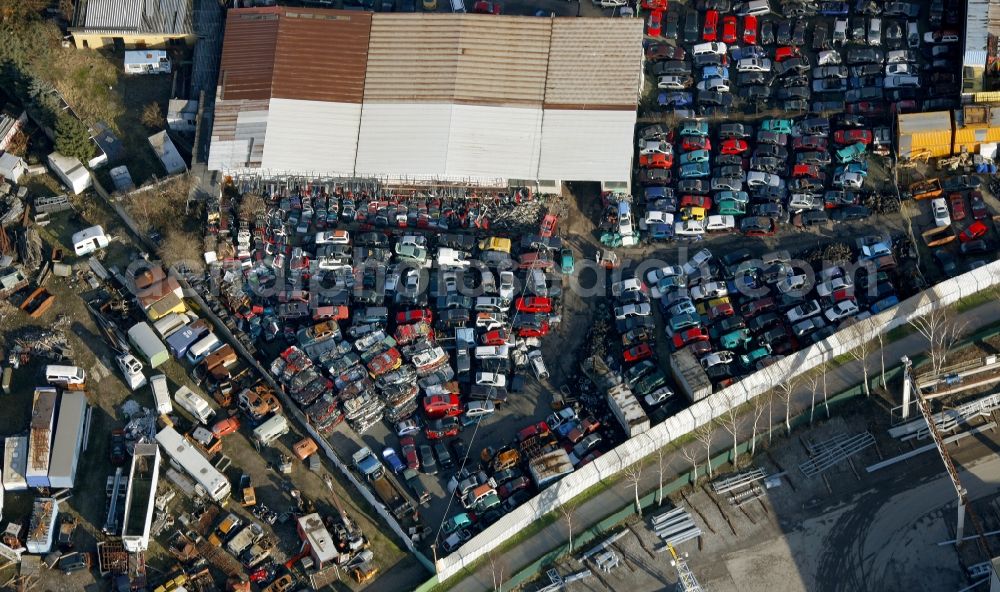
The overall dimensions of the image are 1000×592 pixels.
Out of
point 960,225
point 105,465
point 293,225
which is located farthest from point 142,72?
point 960,225

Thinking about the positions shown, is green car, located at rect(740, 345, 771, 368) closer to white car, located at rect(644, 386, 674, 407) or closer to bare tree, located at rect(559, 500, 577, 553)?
white car, located at rect(644, 386, 674, 407)

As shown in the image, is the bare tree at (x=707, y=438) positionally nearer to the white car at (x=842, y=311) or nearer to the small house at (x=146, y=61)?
the white car at (x=842, y=311)

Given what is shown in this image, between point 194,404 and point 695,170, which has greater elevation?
point 695,170

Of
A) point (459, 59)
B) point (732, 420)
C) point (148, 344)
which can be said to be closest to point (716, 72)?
point (459, 59)

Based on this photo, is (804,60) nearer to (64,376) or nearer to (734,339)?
(734,339)

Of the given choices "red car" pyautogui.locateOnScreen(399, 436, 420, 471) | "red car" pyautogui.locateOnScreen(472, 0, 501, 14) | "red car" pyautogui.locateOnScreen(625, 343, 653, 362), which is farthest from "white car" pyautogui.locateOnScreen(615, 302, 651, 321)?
"red car" pyautogui.locateOnScreen(472, 0, 501, 14)
